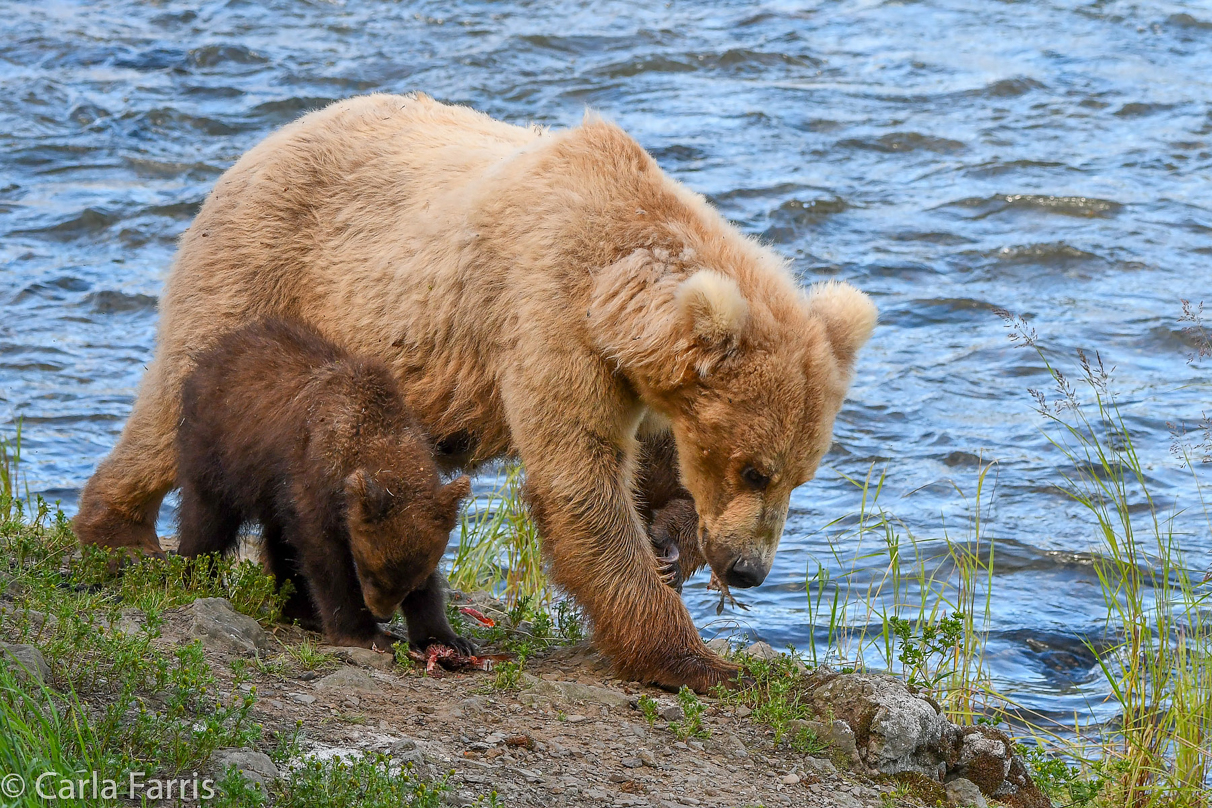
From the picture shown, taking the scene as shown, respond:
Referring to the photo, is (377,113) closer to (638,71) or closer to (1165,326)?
(1165,326)

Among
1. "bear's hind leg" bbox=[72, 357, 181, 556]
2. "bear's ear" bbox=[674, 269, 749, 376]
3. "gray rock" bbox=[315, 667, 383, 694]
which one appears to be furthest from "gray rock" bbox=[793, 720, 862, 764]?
"bear's hind leg" bbox=[72, 357, 181, 556]

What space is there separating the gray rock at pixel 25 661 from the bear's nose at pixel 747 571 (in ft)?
8.66

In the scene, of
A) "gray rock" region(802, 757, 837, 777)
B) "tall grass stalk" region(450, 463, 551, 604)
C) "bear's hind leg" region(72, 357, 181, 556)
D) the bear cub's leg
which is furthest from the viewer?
"tall grass stalk" region(450, 463, 551, 604)

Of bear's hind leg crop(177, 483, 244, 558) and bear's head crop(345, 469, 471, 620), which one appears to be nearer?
bear's head crop(345, 469, 471, 620)

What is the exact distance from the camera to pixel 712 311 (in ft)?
17.7

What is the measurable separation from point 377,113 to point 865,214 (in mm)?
7845

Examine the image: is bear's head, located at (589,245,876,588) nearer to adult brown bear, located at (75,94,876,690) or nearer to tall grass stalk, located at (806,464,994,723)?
adult brown bear, located at (75,94,876,690)

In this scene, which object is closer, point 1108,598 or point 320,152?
point 1108,598

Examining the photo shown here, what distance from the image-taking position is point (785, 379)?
5.59 meters

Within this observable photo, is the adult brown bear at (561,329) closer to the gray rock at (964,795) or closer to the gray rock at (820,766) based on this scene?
the gray rock at (820,766)

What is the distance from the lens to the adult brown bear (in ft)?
18.6

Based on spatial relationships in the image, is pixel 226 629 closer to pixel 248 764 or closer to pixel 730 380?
pixel 248 764

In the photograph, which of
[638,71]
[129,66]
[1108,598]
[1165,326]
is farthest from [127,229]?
[1108,598]

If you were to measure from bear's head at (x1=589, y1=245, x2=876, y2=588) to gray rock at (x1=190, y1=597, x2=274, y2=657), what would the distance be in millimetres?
1837
